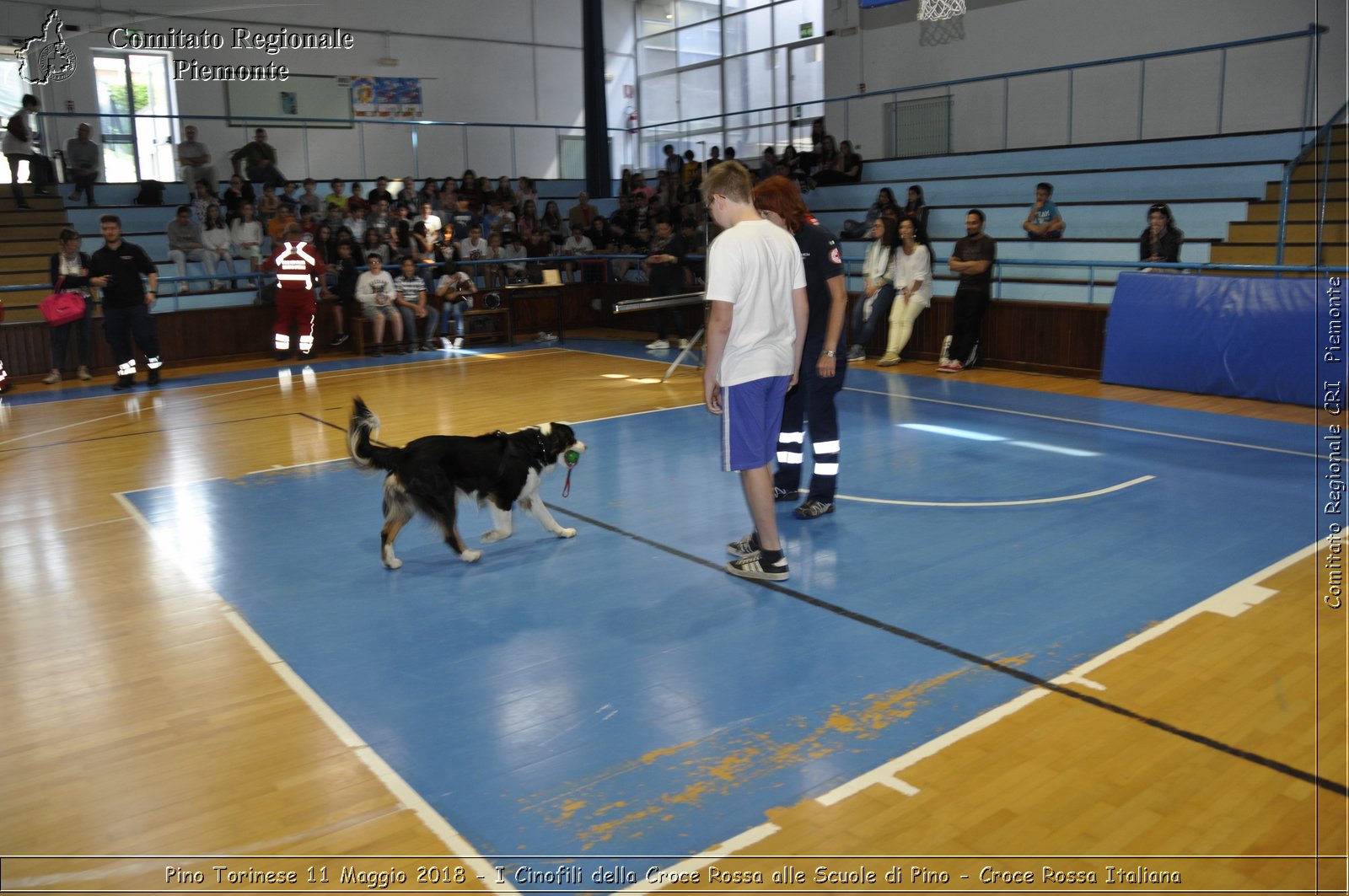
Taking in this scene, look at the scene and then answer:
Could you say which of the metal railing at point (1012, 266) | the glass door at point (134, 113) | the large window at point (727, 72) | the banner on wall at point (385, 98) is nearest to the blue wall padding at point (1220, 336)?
the metal railing at point (1012, 266)

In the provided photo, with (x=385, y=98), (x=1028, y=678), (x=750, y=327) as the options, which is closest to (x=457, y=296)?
(x=385, y=98)

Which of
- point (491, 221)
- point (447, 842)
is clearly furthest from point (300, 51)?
point (447, 842)

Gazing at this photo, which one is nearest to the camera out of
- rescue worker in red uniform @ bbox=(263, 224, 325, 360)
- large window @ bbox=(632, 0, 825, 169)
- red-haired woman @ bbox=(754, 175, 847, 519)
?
red-haired woman @ bbox=(754, 175, 847, 519)

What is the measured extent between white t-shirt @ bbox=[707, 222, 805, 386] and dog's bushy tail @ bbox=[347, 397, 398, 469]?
1.84 meters

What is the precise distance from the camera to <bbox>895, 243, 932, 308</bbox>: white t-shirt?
12.6 m

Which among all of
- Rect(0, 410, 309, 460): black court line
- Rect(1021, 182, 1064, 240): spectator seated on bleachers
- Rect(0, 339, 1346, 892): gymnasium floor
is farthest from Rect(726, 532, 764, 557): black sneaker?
Rect(1021, 182, 1064, 240): spectator seated on bleachers

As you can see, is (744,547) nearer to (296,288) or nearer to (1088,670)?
(1088,670)

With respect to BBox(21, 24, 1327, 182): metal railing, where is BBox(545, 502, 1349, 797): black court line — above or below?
below

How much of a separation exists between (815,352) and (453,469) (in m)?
2.30

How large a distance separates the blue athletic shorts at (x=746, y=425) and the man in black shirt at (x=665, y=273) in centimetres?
957

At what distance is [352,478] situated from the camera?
7.73m

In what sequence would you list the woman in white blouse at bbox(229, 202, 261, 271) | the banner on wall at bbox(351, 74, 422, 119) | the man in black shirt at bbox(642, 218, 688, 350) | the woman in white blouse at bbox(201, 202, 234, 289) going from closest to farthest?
the man in black shirt at bbox(642, 218, 688, 350), the woman in white blouse at bbox(201, 202, 234, 289), the woman in white blouse at bbox(229, 202, 261, 271), the banner on wall at bbox(351, 74, 422, 119)

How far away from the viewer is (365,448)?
5.46 metres

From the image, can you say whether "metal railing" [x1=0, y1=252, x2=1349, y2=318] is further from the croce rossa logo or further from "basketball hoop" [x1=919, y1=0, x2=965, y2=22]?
the croce rossa logo
